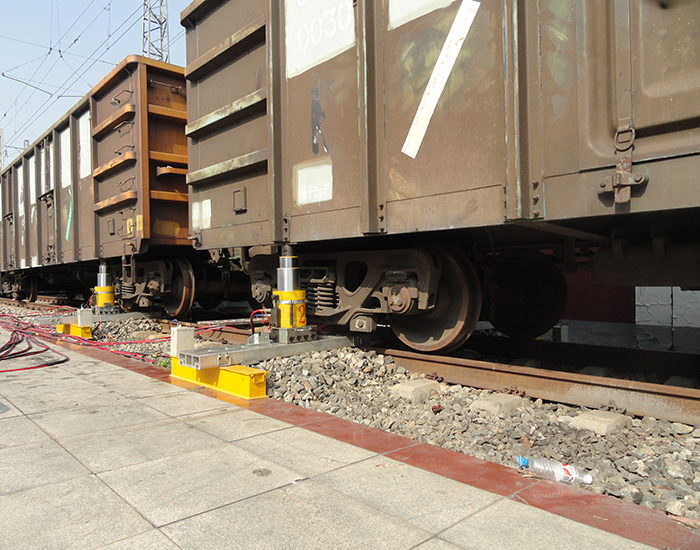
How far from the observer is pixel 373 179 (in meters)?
4.67

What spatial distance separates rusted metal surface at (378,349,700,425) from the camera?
342 cm

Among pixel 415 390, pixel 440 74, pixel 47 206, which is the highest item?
pixel 47 206

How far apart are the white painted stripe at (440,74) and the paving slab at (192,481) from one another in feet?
9.21

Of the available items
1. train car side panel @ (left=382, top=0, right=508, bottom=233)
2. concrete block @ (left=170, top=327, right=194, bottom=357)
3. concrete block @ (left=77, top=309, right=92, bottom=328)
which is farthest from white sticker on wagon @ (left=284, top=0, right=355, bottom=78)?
concrete block @ (left=77, top=309, right=92, bottom=328)

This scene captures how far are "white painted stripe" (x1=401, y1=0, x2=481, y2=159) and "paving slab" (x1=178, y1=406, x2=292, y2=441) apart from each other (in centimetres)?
247

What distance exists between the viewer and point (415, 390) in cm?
429

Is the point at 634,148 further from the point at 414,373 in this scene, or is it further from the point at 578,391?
the point at 414,373

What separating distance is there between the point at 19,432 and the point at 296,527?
243cm

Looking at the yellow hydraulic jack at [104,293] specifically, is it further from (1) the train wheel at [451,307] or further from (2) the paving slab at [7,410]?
(1) the train wheel at [451,307]

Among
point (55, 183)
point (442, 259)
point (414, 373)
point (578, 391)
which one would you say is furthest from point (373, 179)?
point (55, 183)

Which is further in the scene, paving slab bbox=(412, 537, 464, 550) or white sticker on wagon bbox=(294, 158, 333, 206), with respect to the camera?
white sticker on wagon bbox=(294, 158, 333, 206)

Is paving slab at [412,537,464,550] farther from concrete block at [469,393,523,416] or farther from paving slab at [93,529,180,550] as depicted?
concrete block at [469,393,523,416]

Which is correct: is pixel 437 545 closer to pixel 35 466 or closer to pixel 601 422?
pixel 601 422

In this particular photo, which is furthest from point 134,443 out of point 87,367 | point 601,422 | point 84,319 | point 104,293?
point 104,293
